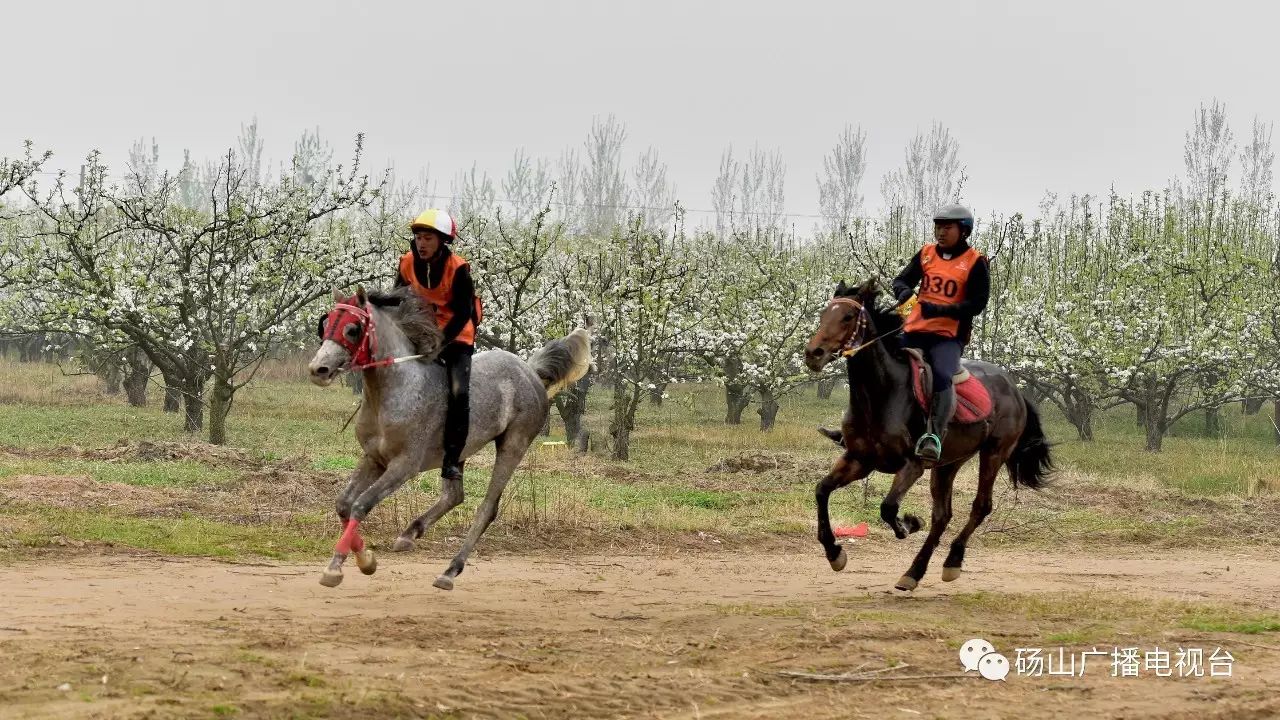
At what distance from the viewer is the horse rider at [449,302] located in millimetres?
10336

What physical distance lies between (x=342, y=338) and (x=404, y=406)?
88 centimetres

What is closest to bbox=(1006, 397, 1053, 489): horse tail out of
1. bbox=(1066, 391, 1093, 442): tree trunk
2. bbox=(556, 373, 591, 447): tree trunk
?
bbox=(556, 373, 591, 447): tree trunk

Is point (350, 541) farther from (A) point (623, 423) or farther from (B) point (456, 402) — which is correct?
(A) point (623, 423)

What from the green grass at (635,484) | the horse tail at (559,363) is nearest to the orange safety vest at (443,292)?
the horse tail at (559,363)

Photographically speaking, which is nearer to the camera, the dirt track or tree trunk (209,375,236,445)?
the dirt track

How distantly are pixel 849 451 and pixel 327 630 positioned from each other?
193 inches

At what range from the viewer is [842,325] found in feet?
34.2

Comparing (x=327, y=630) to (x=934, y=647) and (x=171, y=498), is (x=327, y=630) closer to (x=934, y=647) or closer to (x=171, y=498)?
(x=934, y=647)

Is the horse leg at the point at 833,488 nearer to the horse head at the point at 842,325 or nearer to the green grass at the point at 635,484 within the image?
the horse head at the point at 842,325

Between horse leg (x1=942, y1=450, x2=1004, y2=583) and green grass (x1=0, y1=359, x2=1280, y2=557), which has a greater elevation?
horse leg (x1=942, y1=450, x2=1004, y2=583)

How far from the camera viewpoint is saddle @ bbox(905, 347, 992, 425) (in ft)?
36.3

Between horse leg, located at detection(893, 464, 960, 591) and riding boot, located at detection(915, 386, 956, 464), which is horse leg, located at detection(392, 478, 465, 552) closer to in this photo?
riding boot, located at detection(915, 386, 956, 464)

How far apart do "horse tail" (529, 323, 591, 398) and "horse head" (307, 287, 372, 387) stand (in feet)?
8.69

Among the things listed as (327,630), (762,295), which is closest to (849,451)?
(327,630)
